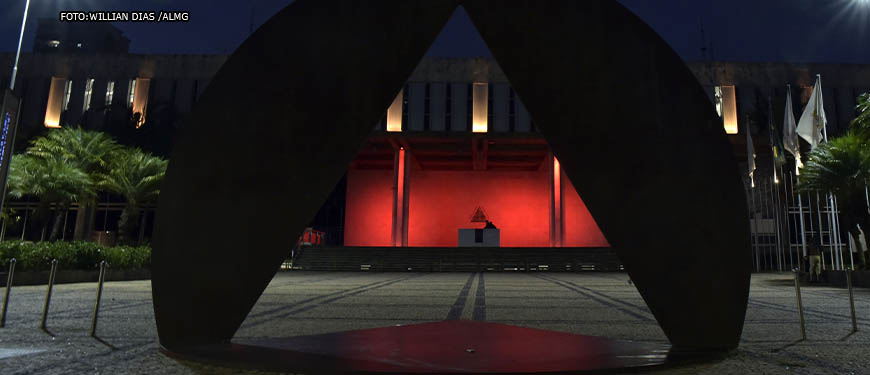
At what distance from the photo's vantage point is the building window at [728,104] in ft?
113

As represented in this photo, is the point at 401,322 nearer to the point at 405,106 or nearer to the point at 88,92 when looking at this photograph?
the point at 405,106

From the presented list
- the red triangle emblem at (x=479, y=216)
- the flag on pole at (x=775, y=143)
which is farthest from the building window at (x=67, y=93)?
the flag on pole at (x=775, y=143)

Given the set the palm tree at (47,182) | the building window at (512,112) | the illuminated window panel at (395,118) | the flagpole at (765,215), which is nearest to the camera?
the palm tree at (47,182)

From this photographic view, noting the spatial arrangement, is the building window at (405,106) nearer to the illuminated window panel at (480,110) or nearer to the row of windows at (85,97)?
the illuminated window panel at (480,110)

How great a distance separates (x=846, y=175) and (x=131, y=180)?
30.0m

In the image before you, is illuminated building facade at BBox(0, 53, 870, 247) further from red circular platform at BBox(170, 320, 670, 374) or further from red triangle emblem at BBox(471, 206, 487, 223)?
red circular platform at BBox(170, 320, 670, 374)

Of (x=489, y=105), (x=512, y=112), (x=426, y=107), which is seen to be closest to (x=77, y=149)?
(x=426, y=107)

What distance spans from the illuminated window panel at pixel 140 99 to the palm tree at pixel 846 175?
130 feet

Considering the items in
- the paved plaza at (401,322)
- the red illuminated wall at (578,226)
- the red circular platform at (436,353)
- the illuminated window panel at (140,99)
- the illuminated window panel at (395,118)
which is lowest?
the paved plaza at (401,322)

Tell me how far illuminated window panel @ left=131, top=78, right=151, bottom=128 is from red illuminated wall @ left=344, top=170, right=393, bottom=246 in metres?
15.7

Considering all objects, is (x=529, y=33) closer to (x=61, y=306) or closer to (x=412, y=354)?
(x=412, y=354)

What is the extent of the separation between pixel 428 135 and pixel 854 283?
2308 cm

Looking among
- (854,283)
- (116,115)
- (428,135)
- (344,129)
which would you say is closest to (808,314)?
(344,129)

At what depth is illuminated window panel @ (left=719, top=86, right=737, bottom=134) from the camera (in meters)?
34.5
